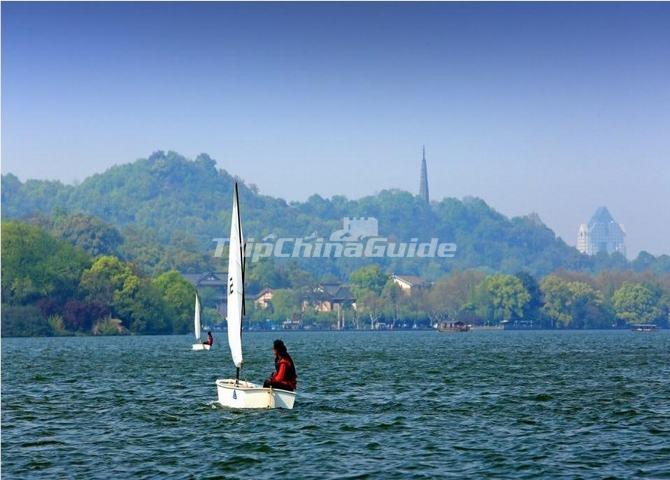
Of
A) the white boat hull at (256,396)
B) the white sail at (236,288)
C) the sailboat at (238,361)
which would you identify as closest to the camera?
the white boat hull at (256,396)

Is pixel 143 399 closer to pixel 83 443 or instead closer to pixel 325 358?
pixel 83 443

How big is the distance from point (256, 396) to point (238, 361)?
372cm

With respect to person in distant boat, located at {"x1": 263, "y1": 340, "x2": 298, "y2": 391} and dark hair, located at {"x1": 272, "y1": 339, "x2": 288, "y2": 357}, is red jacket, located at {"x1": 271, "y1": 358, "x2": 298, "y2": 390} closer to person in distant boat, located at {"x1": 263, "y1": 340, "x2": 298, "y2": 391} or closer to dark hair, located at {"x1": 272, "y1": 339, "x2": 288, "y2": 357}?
person in distant boat, located at {"x1": 263, "y1": 340, "x2": 298, "y2": 391}

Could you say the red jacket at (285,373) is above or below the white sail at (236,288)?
below

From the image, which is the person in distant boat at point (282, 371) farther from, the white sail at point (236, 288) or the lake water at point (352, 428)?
the white sail at point (236, 288)

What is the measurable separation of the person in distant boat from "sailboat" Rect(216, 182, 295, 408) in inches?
12.0

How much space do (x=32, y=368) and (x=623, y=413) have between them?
172 ft

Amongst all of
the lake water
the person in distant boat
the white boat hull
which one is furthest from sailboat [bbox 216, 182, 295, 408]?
the lake water

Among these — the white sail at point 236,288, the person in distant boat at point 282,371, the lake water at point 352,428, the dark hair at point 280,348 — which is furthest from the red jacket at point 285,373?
the white sail at point 236,288

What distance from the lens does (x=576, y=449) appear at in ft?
137

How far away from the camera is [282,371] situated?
168 feet

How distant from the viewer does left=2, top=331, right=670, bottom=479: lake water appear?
38812 mm

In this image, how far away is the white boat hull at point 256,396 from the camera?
51531mm

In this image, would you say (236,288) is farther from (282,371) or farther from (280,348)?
(282,371)
